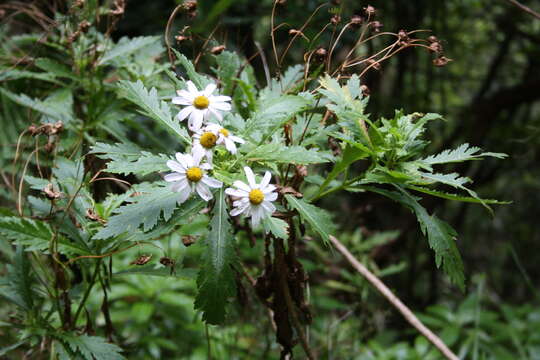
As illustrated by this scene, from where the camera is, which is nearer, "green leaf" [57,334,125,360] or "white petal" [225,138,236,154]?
"white petal" [225,138,236,154]

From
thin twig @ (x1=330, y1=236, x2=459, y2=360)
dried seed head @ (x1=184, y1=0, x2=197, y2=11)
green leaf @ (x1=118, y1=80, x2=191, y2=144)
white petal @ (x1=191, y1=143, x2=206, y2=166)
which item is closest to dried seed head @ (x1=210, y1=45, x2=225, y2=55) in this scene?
dried seed head @ (x1=184, y1=0, x2=197, y2=11)

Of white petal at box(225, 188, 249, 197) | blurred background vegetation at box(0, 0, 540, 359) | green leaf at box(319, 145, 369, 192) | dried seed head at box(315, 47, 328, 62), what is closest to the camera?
white petal at box(225, 188, 249, 197)

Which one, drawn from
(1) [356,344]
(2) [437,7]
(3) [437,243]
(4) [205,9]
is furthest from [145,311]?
(2) [437,7]

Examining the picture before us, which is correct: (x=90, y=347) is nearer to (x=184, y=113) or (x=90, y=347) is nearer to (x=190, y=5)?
(x=184, y=113)

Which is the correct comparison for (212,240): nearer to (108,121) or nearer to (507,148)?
(108,121)

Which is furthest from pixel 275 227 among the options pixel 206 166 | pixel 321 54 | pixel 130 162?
pixel 321 54

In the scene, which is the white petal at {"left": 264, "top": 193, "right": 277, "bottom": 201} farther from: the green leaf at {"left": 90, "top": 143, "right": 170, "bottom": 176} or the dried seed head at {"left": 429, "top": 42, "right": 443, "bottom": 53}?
the dried seed head at {"left": 429, "top": 42, "right": 443, "bottom": 53}
